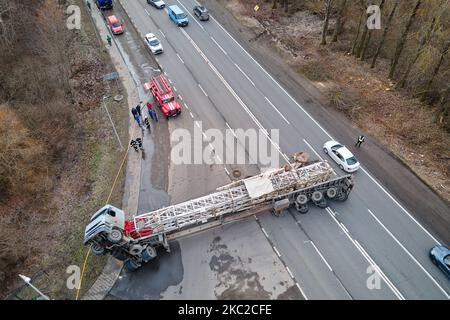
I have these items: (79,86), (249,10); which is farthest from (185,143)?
(249,10)

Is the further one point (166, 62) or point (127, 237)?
point (166, 62)

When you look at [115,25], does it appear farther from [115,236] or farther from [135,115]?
[115,236]

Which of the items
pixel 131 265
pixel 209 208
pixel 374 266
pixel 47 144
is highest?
pixel 209 208

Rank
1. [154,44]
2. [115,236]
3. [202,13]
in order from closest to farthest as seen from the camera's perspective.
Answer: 1. [115,236]
2. [154,44]
3. [202,13]

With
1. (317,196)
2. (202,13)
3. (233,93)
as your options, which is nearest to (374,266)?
(317,196)

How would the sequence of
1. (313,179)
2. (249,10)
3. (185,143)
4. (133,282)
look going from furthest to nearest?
(249,10) → (185,143) → (313,179) → (133,282)
